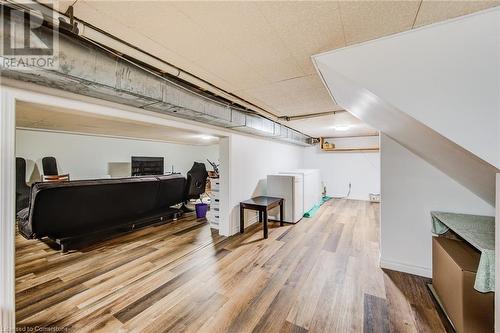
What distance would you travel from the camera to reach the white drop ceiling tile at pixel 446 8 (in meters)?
1.00

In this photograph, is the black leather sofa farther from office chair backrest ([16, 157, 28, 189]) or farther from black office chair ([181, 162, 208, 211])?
office chair backrest ([16, 157, 28, 189])

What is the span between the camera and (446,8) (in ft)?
3.40

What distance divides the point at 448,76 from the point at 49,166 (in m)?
6.29

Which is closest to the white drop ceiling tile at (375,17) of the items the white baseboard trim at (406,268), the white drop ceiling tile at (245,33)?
the white drop ceiling tile at (245,33)

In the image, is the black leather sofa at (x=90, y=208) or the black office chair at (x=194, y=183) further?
the black office chair at (x=194, y=183)

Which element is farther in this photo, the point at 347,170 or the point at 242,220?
the point at 347,170

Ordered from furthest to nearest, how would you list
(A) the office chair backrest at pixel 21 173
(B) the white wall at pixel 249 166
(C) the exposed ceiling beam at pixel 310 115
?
(A) the office chair backrest at pixel 21 173 < (B) the white wall at pixel 249 166 < (C) the exposed ceiling beam at pixel 310 115

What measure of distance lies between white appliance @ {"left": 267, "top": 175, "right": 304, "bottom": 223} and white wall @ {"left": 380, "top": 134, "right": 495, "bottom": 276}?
1.80 m

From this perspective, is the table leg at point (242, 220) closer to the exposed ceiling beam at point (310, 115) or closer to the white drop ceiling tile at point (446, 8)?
the exposed ceiling beam at point (310, 115)

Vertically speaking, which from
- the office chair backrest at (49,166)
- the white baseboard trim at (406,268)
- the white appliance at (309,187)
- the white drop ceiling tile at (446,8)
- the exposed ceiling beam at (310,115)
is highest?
the exposed ceiling beam at (310,115)

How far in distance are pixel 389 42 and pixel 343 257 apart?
2386mm

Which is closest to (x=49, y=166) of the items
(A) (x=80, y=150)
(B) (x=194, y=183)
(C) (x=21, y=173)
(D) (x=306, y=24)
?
(C) (x=21, y=173)

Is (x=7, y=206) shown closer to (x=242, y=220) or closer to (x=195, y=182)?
(x=242, y=220)

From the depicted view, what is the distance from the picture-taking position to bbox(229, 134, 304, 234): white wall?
3.48m
